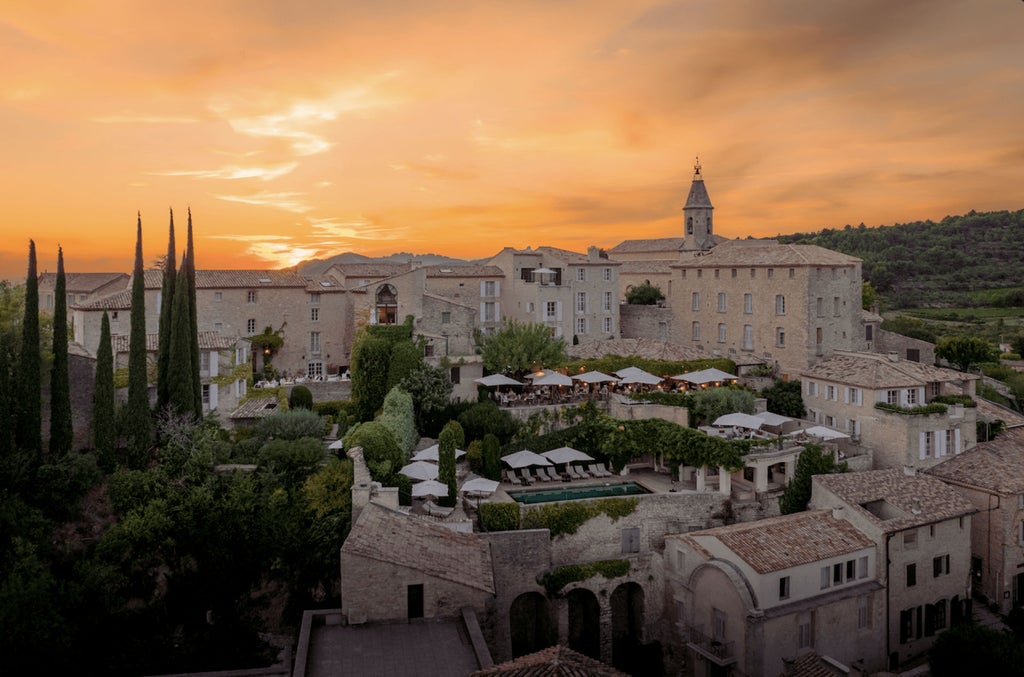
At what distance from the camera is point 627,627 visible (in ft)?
104

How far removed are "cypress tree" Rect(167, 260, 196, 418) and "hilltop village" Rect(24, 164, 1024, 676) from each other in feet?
11.8

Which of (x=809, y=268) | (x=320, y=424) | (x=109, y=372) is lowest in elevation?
(x=320, y=424)

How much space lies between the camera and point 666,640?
30.5 m

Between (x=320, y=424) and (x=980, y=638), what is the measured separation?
2663 centimetres

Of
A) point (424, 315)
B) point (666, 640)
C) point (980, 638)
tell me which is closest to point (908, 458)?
point (980, 638)

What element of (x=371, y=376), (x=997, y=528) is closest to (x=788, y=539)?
(x=997, y=528)

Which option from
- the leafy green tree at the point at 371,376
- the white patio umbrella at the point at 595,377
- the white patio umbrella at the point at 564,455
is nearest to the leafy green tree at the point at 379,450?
the white patio umbrella at the point at 564,455

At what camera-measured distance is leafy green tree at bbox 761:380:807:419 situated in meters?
43.4

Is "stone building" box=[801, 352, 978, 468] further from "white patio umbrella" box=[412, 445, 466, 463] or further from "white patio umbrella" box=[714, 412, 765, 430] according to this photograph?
"white patio umbrella" box=[412, 445, 466, 463]

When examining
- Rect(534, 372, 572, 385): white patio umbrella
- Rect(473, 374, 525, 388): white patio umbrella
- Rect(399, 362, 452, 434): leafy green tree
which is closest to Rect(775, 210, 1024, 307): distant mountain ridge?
Rect(534, 372, 572, 385): white patio umbrella

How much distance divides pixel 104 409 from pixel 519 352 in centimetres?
2115

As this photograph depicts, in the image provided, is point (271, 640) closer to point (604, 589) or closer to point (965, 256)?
point (604, 589)

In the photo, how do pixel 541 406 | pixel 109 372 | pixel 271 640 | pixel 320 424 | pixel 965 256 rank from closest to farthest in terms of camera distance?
A: pixel 271 640
pixel 109 372
pixel 320 424
pixel 541 406
pixel 965 256

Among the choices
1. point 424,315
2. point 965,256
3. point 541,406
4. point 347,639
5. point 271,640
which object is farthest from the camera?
point 965,256
